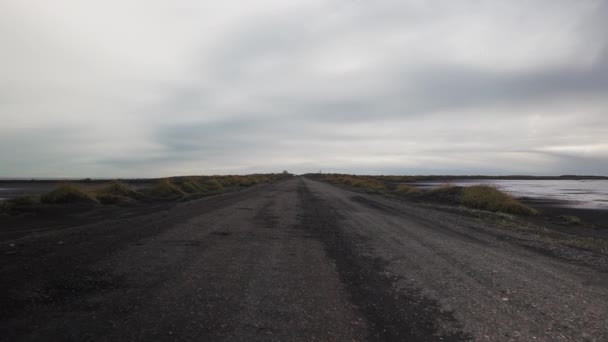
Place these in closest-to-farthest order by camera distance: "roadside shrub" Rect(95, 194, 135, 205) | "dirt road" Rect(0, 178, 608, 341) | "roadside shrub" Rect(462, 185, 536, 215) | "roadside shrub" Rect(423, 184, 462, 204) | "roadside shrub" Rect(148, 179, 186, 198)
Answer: "dirt road" Rect(0, 178, 608, 341) < "roadside shrub" Rect(95, 194, 135, 205) < "roadside shrub" Rect(462, 185, 536, 215) < "roadside shrub" Rect(148, 179, 186, 198) < "roadside shrub" Rect(423, 184, 462, 204)

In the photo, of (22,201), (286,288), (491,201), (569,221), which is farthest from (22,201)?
(491,201)

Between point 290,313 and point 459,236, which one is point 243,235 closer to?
point 290,313

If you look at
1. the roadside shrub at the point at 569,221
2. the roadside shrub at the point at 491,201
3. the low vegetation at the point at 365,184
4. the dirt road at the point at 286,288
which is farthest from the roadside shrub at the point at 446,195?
the dirt road at the point at 286,288

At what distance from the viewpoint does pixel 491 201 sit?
74.5ft

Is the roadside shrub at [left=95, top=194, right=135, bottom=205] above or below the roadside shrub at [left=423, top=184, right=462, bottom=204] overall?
above

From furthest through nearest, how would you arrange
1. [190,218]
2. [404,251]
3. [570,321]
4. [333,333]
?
[190,218]
[404,251]
[570,321]
[333,333]

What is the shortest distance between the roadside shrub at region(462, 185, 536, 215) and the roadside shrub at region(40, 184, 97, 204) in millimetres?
23300

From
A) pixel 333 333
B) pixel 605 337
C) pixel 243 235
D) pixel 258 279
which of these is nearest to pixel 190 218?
pixel 243 235

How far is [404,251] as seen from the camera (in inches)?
329

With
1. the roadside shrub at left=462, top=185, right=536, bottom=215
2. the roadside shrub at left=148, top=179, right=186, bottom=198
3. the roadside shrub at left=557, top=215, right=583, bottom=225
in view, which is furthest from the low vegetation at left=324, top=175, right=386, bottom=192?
the roadside shrub at left=557, top=215, right=583, bottom=225

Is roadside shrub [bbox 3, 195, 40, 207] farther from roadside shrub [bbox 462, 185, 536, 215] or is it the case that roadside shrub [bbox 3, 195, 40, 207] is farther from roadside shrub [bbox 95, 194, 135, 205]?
roadside shrub [bbox 462, 185, 536, 215]

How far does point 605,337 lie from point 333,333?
3.17m

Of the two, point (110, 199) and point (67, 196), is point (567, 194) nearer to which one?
point (110, 199)

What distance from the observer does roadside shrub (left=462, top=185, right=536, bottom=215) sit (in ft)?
67.6
